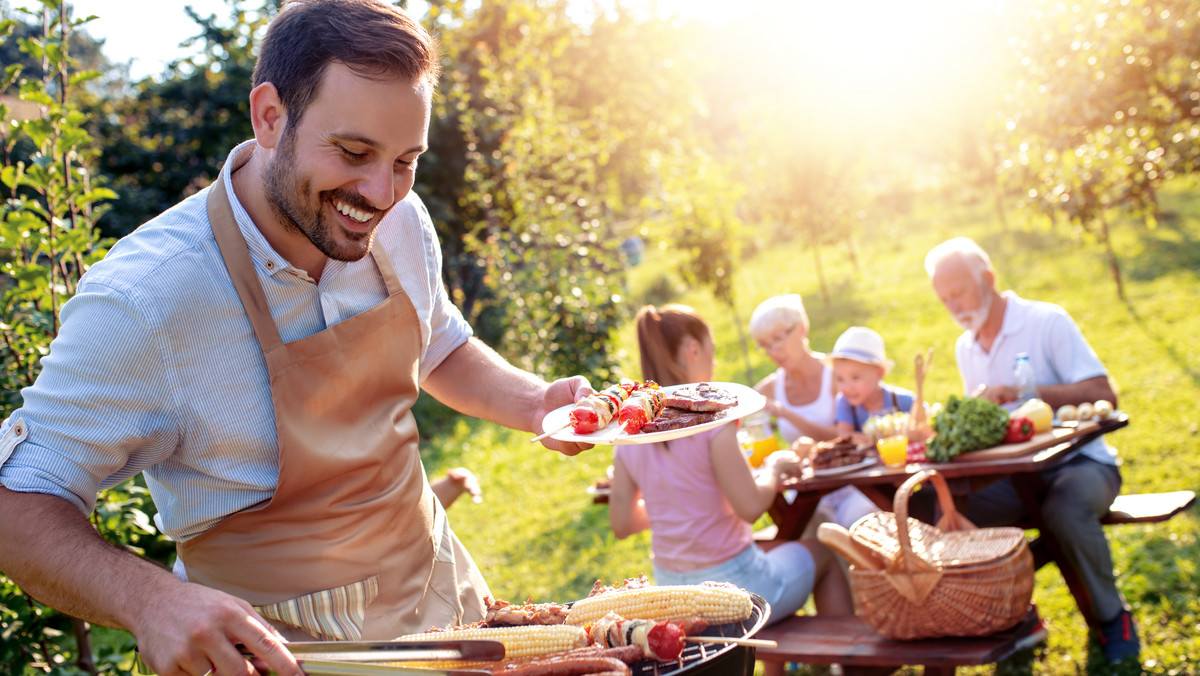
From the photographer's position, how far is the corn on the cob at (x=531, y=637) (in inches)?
70.0

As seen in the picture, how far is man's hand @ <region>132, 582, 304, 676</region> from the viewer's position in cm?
Answer: 145

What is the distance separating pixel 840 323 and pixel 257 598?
43.3 feet

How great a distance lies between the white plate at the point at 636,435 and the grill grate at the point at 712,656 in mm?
424

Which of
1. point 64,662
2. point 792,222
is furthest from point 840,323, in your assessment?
point 64,662

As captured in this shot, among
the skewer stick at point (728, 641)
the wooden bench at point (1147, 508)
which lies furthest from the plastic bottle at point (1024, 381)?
the skewer stick at point (728, 641)

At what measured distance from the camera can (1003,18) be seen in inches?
287

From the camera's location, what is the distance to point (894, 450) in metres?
4.61

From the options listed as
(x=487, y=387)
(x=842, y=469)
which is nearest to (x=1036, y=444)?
(x=842, y=469)

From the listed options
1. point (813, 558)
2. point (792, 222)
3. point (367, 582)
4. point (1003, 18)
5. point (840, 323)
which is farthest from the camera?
point (792, 222)

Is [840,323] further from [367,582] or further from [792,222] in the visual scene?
[367,582]

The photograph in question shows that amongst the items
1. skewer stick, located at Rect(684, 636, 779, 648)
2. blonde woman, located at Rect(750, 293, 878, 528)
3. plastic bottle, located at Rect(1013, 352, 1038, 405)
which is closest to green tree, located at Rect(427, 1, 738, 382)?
blonde woman, located at Rect(750, 293, 878, 528)

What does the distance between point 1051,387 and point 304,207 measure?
4.31 metres

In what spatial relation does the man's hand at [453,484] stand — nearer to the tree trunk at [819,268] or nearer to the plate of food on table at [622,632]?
the plate of food on table at [622,632]

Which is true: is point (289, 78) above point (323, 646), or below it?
above
